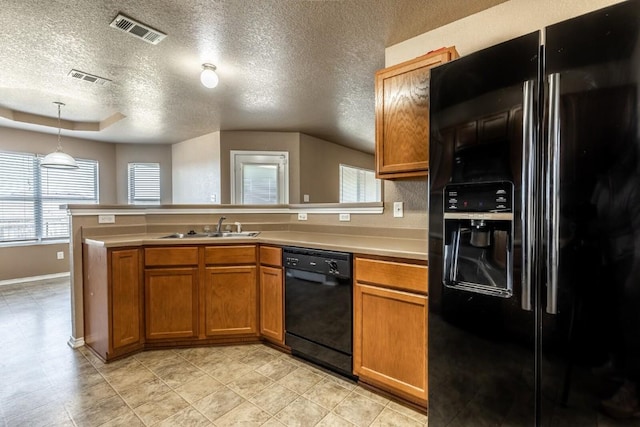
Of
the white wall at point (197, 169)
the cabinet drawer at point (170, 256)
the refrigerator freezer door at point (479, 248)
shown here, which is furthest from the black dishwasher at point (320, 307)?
the white wall at point (197, 169)

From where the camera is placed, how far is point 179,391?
1902 mm

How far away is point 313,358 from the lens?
7.23 feet

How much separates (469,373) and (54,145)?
669 cm

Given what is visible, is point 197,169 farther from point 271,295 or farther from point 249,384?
point 249,384

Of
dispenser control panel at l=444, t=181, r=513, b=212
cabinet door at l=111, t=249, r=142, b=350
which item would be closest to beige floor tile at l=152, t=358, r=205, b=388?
cabinet door at l=111, t=249, r=142, b=350

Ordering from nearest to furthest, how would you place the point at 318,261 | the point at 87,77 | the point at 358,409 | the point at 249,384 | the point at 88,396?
the point at 358,409 → the point at 88,396 → the point at 249,384 → the point at 318,261 → the point at 87,77

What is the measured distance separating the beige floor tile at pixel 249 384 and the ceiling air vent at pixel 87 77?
3.04 metres

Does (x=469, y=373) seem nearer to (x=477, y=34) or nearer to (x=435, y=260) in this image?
(x=435, y=260)

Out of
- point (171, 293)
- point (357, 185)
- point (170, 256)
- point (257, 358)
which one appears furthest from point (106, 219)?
point (357, 185)

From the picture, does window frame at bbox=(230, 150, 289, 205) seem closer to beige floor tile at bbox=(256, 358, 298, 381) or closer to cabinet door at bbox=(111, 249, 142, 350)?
cabinet door at bbox=(111, 249, 142, 350)

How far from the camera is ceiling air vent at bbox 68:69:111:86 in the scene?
2839 mm

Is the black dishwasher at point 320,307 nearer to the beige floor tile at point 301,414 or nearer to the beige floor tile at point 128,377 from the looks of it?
the beige floor tile at point 301,414

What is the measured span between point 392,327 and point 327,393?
605 millimetres

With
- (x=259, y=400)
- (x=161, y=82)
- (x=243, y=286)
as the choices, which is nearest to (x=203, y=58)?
(x=161, y=82)
